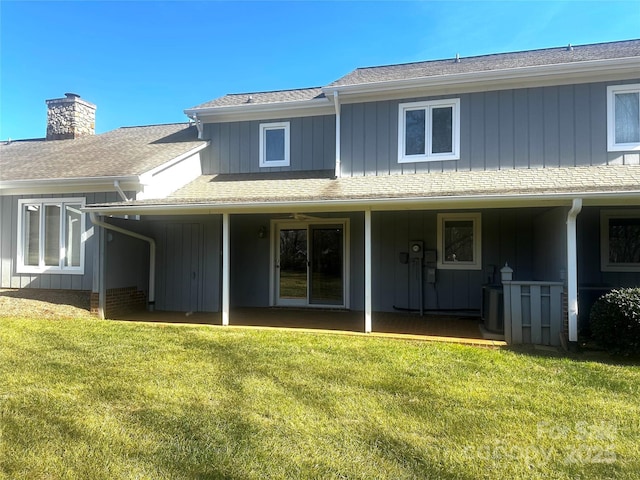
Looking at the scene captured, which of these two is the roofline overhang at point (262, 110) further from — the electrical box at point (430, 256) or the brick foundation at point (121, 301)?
the brick foundation at point (121, 301)

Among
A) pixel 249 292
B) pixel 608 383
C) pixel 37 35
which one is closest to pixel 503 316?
pixel 608 383

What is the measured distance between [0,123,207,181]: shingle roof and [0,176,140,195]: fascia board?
12cm

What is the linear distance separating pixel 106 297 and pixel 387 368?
6151 millimetres

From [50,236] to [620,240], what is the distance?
12716 millimetres

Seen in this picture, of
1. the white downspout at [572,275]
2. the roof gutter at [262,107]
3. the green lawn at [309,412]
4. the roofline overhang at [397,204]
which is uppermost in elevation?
the roof gutter at [262,107]

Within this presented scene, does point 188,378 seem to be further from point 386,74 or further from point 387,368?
point 386,74

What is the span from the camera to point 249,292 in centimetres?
1023

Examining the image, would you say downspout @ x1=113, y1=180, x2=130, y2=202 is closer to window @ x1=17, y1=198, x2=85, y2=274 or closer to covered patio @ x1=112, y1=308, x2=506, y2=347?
window @ x1=17, y1=198, x2=85, y2=274

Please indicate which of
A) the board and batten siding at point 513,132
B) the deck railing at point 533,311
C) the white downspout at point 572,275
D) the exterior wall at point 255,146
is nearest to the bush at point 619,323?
the white downspout at point 572,275

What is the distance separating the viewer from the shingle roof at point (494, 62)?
8.29m

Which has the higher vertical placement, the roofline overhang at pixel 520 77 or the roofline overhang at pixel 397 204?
the roofline overhang at pixel 520 77

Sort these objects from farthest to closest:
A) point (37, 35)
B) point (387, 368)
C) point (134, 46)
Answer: point (134, 46) < point (37, 35) < point (387, 368)

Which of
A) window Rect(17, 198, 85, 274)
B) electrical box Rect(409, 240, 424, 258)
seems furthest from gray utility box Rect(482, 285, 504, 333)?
window Rect(17, 198, 85, 274)

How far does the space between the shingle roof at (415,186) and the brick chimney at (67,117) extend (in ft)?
20.5
